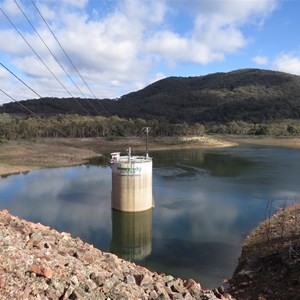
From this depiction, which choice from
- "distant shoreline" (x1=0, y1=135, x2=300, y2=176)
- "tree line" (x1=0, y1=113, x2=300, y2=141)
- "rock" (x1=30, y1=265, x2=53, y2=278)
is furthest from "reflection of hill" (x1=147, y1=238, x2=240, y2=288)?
"tree line" (x1=0, y1=113, x2=300, y2=141)

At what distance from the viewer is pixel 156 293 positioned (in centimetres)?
880

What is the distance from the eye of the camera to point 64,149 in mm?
73312

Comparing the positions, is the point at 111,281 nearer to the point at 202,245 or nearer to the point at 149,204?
the point at 202,245

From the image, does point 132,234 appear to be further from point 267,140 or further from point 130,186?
point 267,140

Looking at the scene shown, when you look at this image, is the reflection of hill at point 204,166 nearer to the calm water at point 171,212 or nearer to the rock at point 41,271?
the calm water at point 171,212

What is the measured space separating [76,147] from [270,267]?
225 feet

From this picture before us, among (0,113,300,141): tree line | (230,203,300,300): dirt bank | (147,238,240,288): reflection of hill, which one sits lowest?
(147,238,240,288): reflection of hill

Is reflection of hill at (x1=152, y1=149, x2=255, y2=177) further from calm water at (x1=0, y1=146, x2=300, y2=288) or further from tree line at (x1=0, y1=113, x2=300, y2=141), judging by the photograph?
tree line at (x1=0, y1=113, x2=300, y2=141)

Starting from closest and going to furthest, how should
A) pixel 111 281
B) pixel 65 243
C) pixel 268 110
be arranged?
1. pixel 111 281
2. pixel 65 243
3. pixel 268 110

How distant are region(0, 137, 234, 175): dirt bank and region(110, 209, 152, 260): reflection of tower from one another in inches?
1051

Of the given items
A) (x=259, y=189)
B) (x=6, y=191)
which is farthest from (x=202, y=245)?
(x=6, y=191)

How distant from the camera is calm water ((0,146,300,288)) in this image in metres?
20.2

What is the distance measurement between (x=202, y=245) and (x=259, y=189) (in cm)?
1777

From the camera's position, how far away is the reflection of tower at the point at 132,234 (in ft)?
71.4
